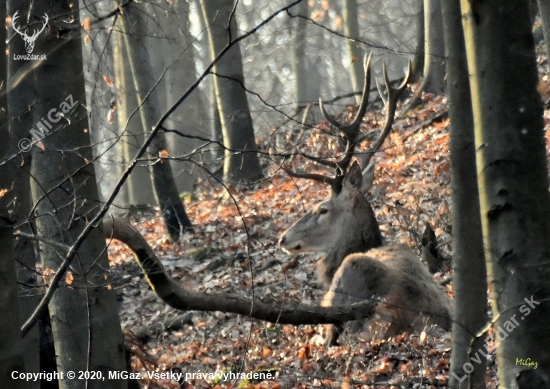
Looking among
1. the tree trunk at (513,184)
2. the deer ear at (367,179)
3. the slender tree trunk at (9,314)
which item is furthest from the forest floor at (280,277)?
the slender tree trunk at (9,314)

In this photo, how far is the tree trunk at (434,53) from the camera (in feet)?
47.6

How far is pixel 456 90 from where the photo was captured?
4711 mm

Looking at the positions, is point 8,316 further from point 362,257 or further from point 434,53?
point 434,53

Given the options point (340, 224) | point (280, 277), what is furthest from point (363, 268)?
point (280, 277)

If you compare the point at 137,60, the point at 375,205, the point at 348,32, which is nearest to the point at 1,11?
the point at 375,205

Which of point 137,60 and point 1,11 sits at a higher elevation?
point 137,60

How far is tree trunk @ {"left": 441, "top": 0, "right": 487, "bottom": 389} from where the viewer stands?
4660mm

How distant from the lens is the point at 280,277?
A: 9.80m

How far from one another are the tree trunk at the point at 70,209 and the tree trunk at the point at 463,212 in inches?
82.9

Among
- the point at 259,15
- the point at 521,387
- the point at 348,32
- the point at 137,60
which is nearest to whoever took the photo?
the point at 521,387

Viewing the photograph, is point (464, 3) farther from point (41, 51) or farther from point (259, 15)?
point (259, 15)

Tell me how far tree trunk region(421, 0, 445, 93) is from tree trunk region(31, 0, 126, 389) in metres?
10.1

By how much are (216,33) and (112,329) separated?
1052cm

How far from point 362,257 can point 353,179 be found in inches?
58.3
